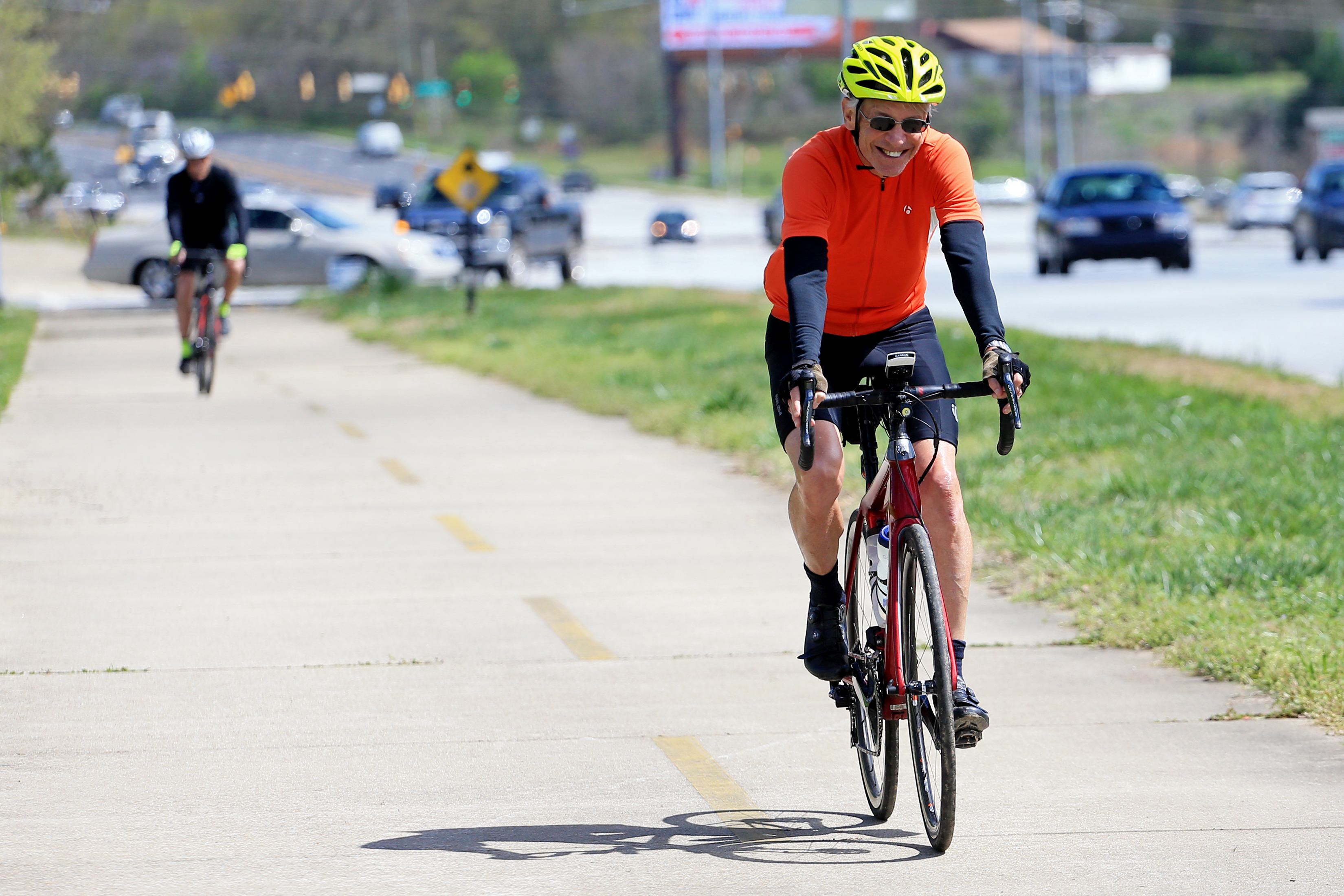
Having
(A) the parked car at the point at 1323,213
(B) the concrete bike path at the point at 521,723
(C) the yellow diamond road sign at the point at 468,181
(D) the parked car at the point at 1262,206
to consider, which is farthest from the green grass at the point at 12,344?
(D) the parked car at the point at 1262,206

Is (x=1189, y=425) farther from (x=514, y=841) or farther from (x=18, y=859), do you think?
(x=18, y=859)

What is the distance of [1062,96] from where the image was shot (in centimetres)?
8931

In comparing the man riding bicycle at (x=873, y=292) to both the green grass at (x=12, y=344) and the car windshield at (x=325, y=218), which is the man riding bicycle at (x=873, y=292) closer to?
the green grass at (x=12, y=344)

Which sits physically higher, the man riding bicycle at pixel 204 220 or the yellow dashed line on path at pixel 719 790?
the man riding bicycle at pixel 204 220

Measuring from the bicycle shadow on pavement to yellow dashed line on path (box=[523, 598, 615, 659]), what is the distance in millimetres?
2122

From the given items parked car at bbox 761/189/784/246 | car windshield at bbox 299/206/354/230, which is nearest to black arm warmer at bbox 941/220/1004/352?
car windshield at bbox 299/206/354/230

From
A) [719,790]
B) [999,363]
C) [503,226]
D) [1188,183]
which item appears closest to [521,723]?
[719,790]

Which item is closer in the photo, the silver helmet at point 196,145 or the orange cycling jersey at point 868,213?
the orange cycling jersey at point 868,213

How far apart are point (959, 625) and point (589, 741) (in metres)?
1.52

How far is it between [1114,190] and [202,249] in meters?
19.9

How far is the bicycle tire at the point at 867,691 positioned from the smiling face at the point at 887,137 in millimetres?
922

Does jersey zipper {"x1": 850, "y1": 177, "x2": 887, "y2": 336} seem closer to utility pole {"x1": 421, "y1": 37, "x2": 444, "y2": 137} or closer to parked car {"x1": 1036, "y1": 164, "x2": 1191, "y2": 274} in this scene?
parked car {"x1": 1036, "y1": 164, "x2": 1191, "y2": 274}

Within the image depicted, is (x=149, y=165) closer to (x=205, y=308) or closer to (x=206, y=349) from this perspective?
(x=206, y=349)

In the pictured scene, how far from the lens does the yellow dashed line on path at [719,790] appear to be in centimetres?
527
